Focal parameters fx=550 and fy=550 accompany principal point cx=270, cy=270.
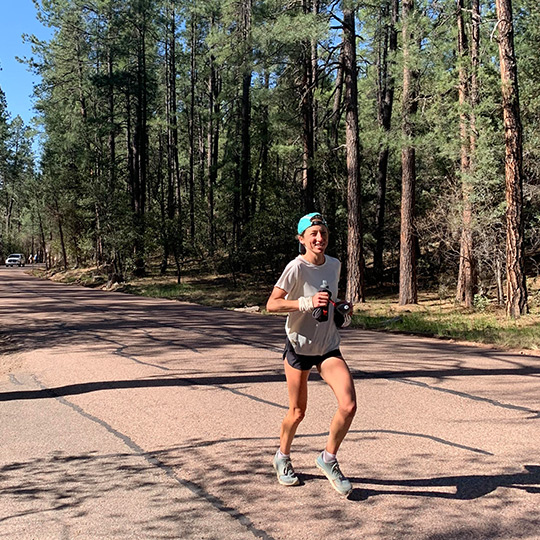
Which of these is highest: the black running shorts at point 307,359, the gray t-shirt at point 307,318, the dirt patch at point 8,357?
the gray t-shirt at point 307,318

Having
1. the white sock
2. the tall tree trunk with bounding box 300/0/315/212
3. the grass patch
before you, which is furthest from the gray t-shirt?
the tall tree trunk with bounding box 300/0/315/212

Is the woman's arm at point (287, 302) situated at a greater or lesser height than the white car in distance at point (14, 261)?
lesser

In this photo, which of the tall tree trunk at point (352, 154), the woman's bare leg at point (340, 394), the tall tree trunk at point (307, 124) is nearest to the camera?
the woman's bare leg at point (340, 394)

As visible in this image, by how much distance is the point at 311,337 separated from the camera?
149 inches

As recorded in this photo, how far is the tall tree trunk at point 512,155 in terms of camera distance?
13.1m

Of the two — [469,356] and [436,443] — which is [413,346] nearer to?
[469,356]

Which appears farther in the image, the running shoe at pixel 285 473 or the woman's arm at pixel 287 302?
the running shoe at pixel 285 473

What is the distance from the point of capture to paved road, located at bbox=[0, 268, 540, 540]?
3473mm

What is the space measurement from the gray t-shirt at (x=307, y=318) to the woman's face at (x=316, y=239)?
0.11 metres

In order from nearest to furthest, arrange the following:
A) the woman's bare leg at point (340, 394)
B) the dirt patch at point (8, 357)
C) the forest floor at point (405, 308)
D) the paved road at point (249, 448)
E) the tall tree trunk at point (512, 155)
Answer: the paved road at point (249, 448), the woman's bare leg at point (340, 394), the dirt patch at point (8, 357), the forest floor at point (405, 308), the tall tree trunk at point (512, 155)

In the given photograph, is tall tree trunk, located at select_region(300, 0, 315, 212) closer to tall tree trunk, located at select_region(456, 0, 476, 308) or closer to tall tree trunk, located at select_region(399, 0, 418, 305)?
tall tree trunk, located at select_region(399, 0, 418, 305)

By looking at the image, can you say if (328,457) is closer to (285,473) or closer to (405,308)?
(285,473)

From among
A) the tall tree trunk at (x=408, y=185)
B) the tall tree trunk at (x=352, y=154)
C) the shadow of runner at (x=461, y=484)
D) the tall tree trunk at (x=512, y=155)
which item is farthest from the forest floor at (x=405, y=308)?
the shadow of runner at (x=461, y=484)

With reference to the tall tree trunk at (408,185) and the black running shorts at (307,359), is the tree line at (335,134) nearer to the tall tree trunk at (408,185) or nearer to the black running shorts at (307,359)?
the tall tree trunk at (408,185)
